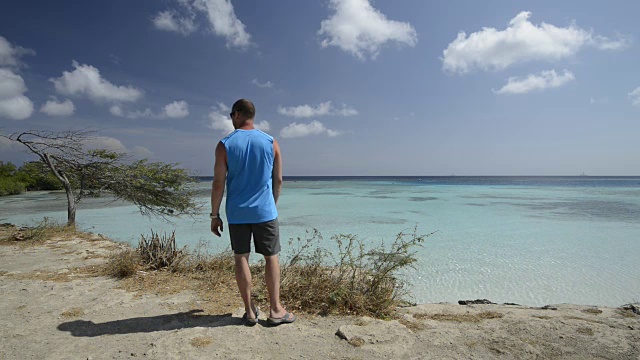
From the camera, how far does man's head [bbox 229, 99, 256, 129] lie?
9.48 ft

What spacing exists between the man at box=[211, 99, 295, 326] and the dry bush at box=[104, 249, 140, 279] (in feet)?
7.36

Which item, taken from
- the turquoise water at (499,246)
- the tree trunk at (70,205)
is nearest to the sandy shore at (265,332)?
the turquoise water at (499,246)

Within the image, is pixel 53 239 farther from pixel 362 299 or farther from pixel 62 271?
pixel 362 299

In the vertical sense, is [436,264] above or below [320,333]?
below

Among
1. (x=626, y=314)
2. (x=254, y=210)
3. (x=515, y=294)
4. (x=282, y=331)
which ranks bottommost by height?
(x=515, y=294)

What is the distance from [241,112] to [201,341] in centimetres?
201

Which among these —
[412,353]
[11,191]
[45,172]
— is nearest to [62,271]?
[412,353]

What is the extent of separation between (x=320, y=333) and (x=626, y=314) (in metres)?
3.79

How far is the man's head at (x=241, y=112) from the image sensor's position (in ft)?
9.48

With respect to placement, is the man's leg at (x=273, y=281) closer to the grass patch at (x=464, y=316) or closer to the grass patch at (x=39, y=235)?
the grass patch at (x=464, y=316)

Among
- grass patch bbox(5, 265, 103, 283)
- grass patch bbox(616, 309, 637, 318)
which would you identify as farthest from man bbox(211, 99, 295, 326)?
grass patch bbox(616, 309, 637, 318)

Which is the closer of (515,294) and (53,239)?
(515,294)

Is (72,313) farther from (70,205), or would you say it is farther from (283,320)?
(70,205)

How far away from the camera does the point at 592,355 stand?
253 centimetres
